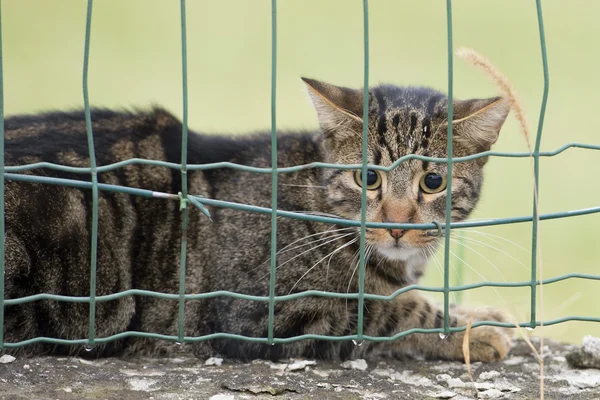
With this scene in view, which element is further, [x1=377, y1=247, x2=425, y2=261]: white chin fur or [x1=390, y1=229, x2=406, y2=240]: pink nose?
[x1=377, y1=247, x2=425, y2=261]: white chin fur

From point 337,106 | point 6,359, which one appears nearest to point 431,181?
point 337,106

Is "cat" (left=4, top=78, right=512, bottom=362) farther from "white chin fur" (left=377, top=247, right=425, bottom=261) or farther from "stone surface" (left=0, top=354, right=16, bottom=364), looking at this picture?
"stone surface" (left=0, top=354, right=16, bottom=364)

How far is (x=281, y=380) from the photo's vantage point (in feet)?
12.6

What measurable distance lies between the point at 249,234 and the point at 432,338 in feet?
3.31

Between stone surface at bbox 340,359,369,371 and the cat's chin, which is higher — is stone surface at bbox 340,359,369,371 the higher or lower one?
the lower one

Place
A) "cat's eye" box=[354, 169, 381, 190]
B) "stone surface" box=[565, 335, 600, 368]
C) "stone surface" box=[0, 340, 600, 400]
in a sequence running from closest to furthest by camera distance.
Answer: "stone surface" box=[0, 340, 600, 400], "stone surface" box=[565, 335, 600, 368], "cat's eye" box=[354, 169, 381, 190]

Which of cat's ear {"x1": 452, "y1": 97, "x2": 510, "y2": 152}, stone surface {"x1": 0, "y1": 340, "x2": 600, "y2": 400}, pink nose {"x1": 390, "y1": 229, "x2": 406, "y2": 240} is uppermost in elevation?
cat's ear {"x1": 452, "y1": 97, "x2": 510, "y2": 152}

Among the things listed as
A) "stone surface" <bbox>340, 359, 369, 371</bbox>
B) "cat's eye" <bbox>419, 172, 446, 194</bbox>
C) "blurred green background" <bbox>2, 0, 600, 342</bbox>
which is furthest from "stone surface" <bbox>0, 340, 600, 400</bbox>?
"blurred green background" <bbox>2, 0, 600, 342</bbox>

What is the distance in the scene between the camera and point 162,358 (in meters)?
4.19

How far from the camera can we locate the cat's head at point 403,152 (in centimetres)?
415

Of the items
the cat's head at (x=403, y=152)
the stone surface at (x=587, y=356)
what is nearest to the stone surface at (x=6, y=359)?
the cat's head at (x=403, y=152)

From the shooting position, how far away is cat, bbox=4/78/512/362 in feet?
13.7

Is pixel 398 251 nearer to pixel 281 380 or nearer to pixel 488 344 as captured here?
pixel 488 344

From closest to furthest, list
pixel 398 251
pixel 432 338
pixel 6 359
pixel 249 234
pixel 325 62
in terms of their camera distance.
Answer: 1. pixel 6 359
2. pixel 398 251
3. pixel 432 338
4. pixel 249 234
5. pixel 325 62
